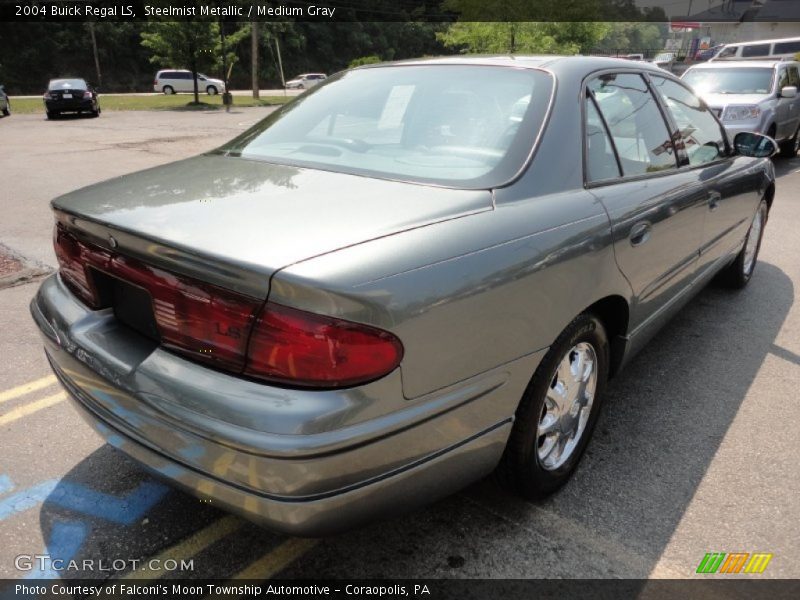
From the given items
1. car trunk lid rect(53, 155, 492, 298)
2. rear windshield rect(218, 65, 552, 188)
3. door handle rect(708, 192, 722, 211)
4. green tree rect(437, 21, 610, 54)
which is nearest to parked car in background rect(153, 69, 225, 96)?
green tree rect(437, 21, 610, 54)

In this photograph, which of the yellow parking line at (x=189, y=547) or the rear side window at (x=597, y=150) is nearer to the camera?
the yellow parking line at (x=189, y=547)

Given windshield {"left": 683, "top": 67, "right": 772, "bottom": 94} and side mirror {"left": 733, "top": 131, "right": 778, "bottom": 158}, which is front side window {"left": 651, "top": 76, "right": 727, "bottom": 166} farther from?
windshield {"left": 683, "top": 67, "right": 772, "bottom": 94}

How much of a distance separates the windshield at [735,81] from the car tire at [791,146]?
1737mm

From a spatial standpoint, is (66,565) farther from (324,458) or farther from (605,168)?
(605,168)

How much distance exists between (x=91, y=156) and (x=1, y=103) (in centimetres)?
1424

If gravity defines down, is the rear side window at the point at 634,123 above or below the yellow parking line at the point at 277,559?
above

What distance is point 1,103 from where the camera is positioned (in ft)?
74.2

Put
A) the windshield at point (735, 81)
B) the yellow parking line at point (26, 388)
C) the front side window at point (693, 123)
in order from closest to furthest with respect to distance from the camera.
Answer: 1. the yellow parking line at point (26, 388)
2. the front side window at point (693, 123)
3. the windshield at point (735, 81)

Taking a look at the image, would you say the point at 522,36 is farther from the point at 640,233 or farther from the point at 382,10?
the point at 382,10

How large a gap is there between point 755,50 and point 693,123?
66.4ft

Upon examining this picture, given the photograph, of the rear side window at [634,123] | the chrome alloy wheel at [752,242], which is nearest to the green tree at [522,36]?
the chrome alloy wheel at [752,242]

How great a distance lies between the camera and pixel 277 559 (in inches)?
83.6

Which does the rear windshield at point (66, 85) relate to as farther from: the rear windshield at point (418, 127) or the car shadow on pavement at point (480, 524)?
the car shadow on pavement at point (480, 524)

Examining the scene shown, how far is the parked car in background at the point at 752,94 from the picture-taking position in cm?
984
